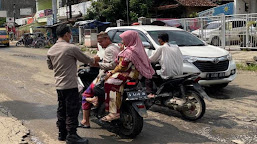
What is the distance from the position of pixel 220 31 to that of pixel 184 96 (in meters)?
10.6

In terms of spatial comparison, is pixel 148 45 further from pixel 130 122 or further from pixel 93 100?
pixel 130 122

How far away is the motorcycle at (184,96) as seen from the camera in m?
5.52

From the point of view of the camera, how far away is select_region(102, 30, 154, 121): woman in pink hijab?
14.8ft

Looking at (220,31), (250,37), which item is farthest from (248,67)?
(220,31)

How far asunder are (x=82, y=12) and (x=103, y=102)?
90.3 feet

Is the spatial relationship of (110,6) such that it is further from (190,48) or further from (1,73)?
(190,48)

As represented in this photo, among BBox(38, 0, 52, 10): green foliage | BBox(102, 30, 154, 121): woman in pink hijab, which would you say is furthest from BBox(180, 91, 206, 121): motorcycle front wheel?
BBox(38, 0, 52, 10): green foliage

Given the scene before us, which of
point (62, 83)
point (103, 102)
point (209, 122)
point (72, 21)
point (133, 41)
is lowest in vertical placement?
point (209, 122)

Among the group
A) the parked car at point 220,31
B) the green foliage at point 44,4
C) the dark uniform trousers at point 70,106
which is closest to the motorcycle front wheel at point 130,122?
the dark uniform trousers at point 70,106

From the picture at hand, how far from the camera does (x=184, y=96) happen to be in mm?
5578

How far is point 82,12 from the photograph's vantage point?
31.3 m

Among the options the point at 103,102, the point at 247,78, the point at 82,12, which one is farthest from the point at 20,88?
the point at 82,12

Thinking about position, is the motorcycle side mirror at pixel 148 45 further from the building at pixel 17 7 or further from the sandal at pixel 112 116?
the building at pixel 17 7

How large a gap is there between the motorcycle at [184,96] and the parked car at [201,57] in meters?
1.43
